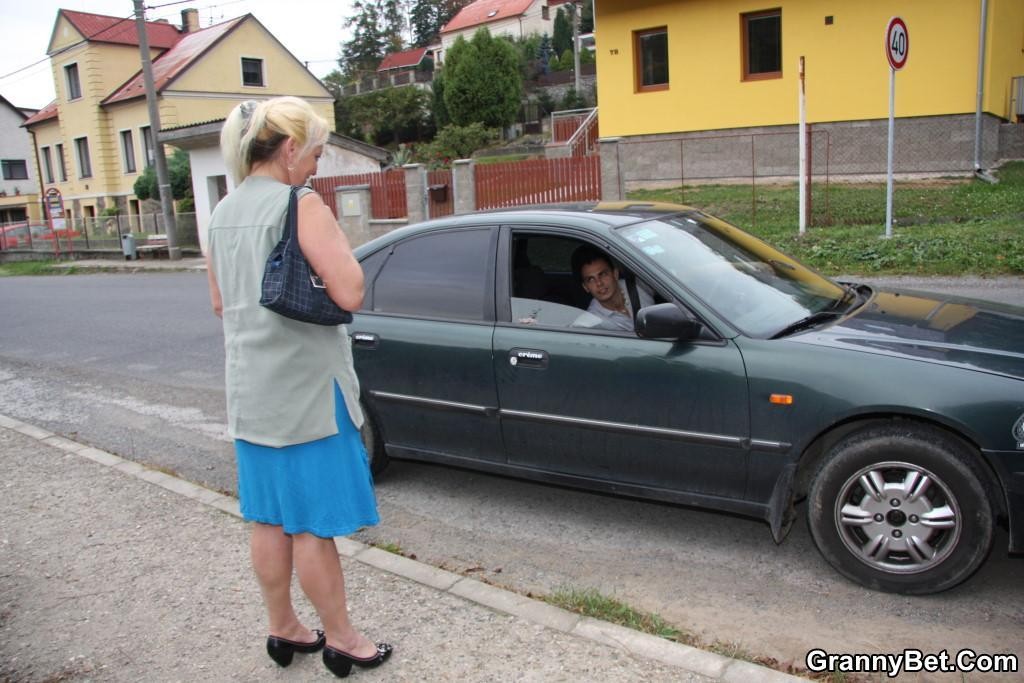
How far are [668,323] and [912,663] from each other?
158cm

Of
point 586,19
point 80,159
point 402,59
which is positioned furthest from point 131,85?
point 402,59

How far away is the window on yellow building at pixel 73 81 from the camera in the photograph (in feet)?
135

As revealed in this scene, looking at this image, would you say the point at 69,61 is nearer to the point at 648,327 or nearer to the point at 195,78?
the point at 195,78

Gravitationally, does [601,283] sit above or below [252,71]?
below

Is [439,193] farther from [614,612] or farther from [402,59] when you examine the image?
[402,59]

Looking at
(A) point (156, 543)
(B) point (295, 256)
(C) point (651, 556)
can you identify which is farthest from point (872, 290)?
(A) point (156, 543)

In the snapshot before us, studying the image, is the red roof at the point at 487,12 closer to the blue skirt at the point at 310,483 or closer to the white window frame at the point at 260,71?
the white window frame at the point at 260,71

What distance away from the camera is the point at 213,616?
3.52 metres

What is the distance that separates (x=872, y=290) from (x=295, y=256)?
3383 millimetres

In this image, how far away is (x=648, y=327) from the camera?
12.3 feet

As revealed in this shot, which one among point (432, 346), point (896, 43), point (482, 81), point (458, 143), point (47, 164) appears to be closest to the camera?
point (432, 346)

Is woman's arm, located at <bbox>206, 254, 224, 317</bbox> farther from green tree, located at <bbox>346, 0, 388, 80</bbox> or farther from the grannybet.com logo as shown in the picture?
green tree, located at <bbox>346, 0, 388, 80</bbox>

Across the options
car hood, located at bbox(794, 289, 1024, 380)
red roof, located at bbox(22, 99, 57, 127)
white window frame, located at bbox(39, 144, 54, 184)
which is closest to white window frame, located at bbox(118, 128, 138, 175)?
red roof, located at bbox(22, 99, 57, 127)

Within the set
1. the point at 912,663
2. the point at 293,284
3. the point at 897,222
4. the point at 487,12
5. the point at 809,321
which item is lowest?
the point at 912,663
